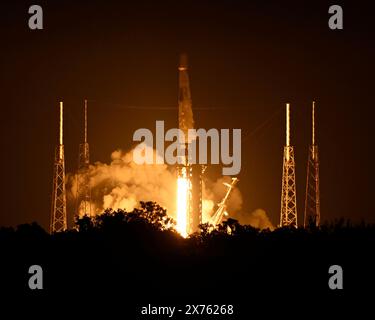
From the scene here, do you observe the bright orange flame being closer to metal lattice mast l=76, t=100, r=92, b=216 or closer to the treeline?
metal lattice mast l=76, t=100, r=92, b=216

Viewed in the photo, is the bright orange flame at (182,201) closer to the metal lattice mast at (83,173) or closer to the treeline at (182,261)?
the metal lattice mast at (83,173)

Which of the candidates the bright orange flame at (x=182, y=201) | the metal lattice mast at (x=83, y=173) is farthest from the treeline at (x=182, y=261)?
the bright orange flame at (x=182, y=201)

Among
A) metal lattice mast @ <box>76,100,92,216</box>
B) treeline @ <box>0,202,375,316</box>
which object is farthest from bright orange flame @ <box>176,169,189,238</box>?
treeline @ <box>0,202,375,316</box>

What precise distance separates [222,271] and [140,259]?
346cm

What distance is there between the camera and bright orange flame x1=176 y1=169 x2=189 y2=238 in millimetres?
97250

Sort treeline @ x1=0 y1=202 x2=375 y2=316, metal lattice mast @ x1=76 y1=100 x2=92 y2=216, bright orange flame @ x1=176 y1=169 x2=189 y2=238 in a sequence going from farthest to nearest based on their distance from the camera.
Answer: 1. bright orange flame @ x1=176 y1=169 x2=189 y2=238
2. metal lattice mast @ x1=76 y1=100 x2=92 y2=216
3. treeline @ x1=0 y1=202 x2=375 y2=316

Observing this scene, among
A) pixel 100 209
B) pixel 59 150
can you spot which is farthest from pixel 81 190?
pixel 100 209

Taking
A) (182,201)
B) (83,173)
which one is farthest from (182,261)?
(182,201)

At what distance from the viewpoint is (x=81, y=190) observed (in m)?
88.6

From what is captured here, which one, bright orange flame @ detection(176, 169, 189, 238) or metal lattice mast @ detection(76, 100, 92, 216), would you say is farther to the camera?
bright orange flame @ detection(176, 169, 189, 238)

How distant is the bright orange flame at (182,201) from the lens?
97.2 metres

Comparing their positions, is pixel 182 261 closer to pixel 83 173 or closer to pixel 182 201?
pixel 83 173

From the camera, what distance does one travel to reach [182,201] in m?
98.7
